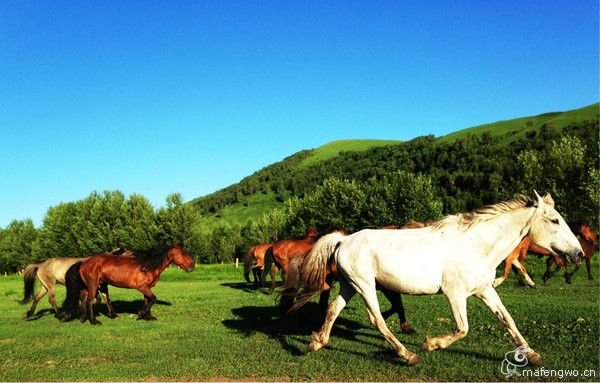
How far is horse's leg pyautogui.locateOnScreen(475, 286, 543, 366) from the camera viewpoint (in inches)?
270

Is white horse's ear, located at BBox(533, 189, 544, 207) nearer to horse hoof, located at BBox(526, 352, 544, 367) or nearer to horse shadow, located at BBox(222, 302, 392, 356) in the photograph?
horse hoof, located at BBox(526, 352, 544, 367)

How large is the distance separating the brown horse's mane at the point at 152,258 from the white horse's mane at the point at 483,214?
9.05 m

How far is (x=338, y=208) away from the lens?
2581 inches

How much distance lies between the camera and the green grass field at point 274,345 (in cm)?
704

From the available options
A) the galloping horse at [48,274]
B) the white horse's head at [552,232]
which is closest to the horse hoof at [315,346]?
the white horse's head at [552,232]

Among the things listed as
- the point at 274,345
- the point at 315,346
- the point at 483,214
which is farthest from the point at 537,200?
the point at 274,345

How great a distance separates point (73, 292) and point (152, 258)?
2.43m

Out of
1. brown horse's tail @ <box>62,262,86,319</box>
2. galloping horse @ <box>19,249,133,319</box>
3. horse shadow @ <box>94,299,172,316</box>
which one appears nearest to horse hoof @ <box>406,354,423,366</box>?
brown horse's tail @ <box>62,262,86,319</box>

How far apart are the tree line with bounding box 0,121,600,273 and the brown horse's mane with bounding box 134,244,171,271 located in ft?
67.3

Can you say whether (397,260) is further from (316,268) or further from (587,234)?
(587,234)

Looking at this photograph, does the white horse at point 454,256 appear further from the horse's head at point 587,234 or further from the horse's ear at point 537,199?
the horse's head at point 587,234

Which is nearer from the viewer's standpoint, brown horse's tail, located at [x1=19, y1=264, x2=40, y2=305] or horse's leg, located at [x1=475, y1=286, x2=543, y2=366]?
horse's leg, located at [x1=475, y1=286, x2=543, y2=366]

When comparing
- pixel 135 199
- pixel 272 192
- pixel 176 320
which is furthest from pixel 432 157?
pixel 176 320

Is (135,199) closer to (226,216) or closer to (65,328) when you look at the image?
(65,328)
